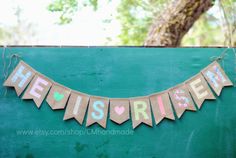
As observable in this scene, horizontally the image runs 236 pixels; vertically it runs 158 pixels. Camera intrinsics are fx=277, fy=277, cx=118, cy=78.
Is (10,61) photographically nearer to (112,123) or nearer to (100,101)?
(100,101)

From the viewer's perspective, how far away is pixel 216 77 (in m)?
2.50

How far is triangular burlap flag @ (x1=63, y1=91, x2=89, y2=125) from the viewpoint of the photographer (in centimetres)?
234

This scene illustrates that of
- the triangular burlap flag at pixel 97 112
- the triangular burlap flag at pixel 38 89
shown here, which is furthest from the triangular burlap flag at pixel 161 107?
the triangular burlap flag at pixel 38 89

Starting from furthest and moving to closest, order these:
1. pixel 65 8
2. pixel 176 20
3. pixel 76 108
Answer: pixel 65 8 → pixel 176 20 → pixel 76 108

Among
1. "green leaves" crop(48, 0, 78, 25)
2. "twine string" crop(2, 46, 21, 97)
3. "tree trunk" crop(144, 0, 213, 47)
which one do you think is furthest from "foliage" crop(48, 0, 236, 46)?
"twine string" crop(2, 46, 21, 97)

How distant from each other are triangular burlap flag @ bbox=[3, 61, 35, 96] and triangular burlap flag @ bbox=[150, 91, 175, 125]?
107cm

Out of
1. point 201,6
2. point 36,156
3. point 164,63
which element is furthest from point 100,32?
point 36,156

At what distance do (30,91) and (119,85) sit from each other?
76cm

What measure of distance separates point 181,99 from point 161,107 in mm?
195

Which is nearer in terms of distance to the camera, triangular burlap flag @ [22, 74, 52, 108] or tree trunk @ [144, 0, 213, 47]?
triangular burlap flag @ [22, 74, 52, 108]

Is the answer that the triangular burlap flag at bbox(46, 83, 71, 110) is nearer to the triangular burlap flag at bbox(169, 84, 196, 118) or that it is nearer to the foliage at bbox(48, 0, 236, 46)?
the triangular burlap flag at bbox(169, 84, 196, 118)

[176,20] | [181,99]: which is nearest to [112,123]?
[181,99]

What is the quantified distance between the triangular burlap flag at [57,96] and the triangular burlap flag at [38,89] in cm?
5

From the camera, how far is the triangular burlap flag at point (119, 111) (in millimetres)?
2365
